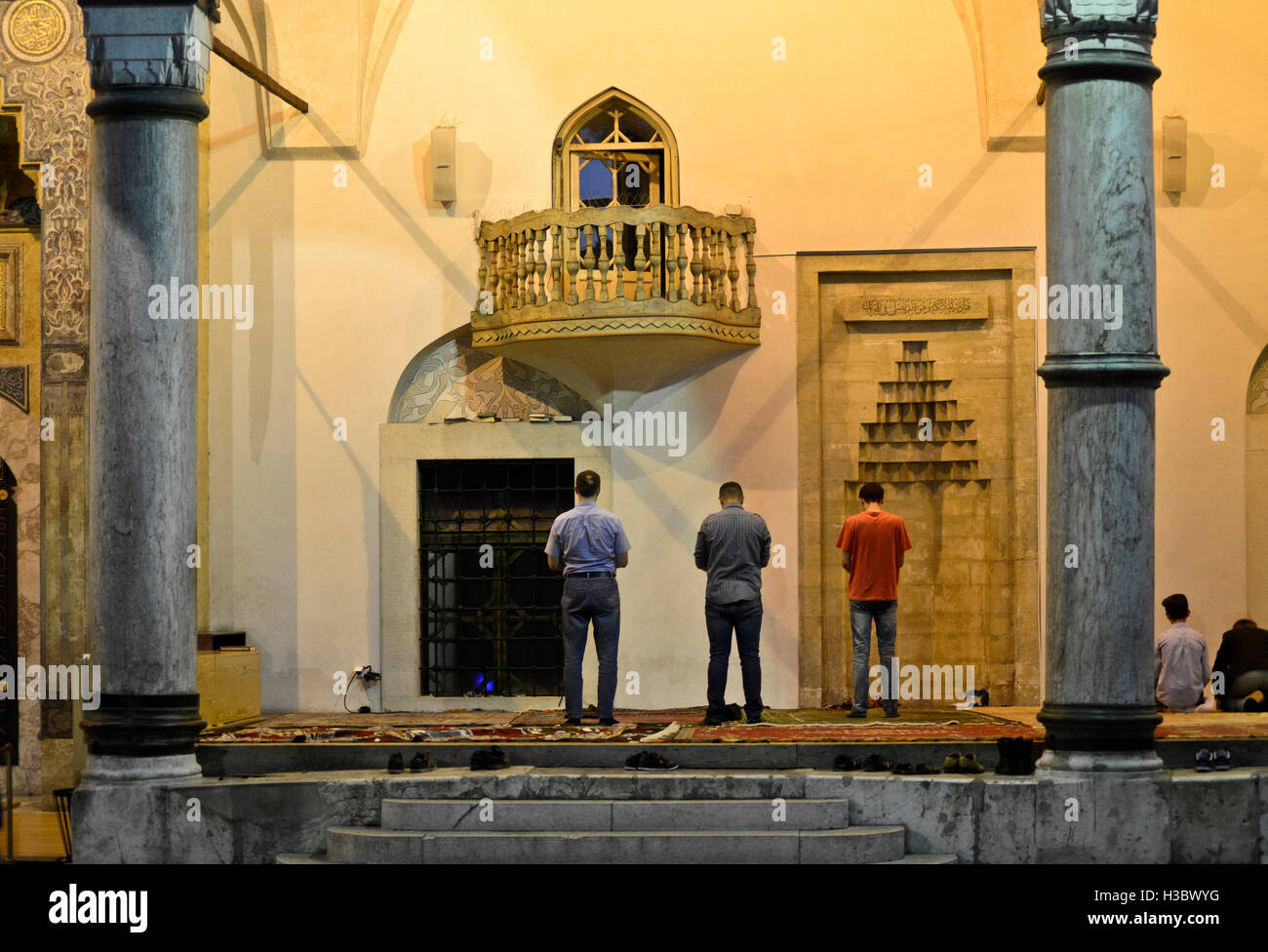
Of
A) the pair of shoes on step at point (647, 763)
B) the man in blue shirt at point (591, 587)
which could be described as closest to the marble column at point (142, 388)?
the pair of shoes on step at point (647, 763)

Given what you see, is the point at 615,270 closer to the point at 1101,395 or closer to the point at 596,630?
the point at 596,630

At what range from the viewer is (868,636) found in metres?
11.3

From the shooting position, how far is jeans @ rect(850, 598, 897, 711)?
A: 11.3 m

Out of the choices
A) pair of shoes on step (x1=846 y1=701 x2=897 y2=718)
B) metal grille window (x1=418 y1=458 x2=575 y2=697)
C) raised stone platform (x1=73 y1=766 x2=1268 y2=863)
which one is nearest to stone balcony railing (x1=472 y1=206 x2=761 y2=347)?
metal grille window (x1=418 y1=458 x2=575 y2=697)

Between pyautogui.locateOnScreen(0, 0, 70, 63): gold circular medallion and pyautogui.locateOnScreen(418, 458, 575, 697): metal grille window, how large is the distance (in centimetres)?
440

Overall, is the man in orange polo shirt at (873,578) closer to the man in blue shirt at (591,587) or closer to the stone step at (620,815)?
the man in blue shirt at (591,587)

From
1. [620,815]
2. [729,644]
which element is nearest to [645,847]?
[620,815]

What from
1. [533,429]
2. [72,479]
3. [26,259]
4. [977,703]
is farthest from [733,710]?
[26,259]

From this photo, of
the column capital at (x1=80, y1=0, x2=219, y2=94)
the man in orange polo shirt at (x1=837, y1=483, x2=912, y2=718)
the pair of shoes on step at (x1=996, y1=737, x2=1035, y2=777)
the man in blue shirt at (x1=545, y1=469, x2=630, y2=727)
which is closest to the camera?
the pair of shoes on step at (x1=996, y1=737, x2=1035, y2=777)

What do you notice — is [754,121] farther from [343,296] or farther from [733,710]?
[733,710]

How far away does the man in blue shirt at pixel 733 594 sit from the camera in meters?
10.8

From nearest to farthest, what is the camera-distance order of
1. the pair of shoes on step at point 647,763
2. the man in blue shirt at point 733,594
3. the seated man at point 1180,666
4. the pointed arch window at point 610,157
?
the pair of shoes on step at point 647,763 → the man in blue shirt at point 733,594 → the seated man at point 1180,666 → the pointed arch window at point 610,157

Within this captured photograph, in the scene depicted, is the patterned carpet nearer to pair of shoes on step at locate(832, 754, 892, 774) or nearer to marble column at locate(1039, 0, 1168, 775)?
pair of shoes on step at locate(832, 754, 892, 774)

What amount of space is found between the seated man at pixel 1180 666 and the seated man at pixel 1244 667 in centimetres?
41
